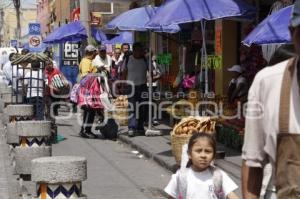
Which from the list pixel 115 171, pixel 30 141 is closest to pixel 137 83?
pixel 115 171

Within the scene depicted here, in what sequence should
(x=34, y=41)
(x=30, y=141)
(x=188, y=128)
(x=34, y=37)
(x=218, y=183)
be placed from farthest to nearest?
1. (x=34, y=37)
2. (x=34, y=41)
3. (x=30, y=141)
4. (x=188, y=128)
5. (x=218, y=183)

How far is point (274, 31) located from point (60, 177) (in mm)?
3117

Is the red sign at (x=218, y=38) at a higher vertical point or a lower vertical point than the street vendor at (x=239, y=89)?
higher

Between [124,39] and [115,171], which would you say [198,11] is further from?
[124,39]

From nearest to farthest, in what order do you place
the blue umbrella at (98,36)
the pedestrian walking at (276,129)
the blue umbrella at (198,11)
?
the pedestrian walking at (276,129)
the blue umbrella at (198,11)
the blue umbrella at (98,36)

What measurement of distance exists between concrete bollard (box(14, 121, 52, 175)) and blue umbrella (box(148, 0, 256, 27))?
2458mm

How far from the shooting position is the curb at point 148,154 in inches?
365

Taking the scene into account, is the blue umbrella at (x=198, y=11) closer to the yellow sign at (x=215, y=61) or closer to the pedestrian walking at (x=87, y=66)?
the yellow sign at (x=215, y=61)

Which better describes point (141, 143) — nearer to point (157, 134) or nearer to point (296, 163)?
point (157, 134)

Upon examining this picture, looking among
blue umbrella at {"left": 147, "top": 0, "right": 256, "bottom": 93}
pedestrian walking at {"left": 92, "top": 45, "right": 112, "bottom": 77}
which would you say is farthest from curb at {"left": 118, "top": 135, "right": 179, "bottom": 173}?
blue umbrella at {"left": 147, "top": 0, "right": 256, "bottom": 93}

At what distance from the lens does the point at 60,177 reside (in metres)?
5.30

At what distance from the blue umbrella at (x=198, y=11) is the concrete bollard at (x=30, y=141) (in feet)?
8.06

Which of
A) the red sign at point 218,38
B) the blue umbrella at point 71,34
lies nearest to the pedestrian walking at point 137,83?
the red sign at point 218,38

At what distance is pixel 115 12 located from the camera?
35094mm
